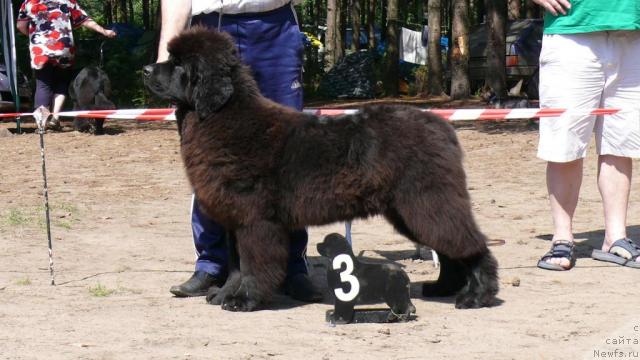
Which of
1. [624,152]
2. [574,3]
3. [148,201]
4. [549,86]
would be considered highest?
[574,3]

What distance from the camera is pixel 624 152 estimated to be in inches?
248

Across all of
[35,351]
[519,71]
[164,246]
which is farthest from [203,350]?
[519,71]

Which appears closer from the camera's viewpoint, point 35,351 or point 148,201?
point 35,351

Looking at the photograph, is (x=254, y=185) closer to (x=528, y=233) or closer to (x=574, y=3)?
(x=574, y=3)

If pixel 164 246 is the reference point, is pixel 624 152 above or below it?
above

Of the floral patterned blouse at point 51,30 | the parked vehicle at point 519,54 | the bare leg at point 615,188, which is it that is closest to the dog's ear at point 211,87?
the bare leg at point 615,188

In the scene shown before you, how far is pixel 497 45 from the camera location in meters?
19.6

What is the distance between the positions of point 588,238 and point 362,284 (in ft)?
9.68

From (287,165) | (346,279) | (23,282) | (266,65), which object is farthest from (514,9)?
(346,279)

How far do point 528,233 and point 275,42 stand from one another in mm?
3065

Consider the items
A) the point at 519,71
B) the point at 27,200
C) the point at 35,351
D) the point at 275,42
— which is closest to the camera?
the point at 35,351

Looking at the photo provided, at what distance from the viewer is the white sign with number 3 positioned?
4.90 metres

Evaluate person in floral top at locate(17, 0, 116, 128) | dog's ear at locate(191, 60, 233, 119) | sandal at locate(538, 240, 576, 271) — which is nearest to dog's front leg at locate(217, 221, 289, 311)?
dog's ear at locate(191, 60, 233, 119)

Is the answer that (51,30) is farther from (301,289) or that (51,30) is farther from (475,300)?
(475,300)
